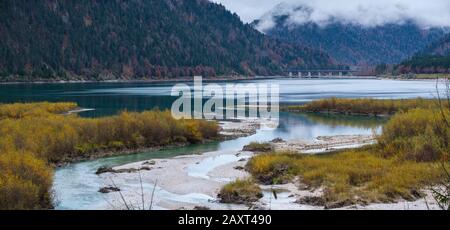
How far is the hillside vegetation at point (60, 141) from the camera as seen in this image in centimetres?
2198

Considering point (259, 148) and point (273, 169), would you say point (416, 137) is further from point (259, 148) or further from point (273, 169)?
point (259, 148)

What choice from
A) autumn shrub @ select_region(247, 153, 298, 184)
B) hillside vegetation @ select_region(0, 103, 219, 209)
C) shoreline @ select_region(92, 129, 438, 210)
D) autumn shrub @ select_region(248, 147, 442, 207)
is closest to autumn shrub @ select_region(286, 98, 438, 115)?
hillside vegetation @ select_region(0, 103, 219, 209)

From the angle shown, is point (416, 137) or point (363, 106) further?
point (363, 106)

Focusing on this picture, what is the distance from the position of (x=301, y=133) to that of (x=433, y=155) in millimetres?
26971

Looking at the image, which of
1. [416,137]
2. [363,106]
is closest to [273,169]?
[416,137]

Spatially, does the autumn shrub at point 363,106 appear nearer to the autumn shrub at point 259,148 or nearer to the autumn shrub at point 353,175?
the autumn shrub at point 259,148

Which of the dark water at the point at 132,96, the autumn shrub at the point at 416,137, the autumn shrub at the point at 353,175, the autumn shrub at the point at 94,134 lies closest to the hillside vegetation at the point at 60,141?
the autumn shrub at the point at 94,134

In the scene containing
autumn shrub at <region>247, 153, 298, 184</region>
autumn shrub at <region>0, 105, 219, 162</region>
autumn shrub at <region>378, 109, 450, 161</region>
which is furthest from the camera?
autumn shrub at <region>0, 105, 219, 162</region>

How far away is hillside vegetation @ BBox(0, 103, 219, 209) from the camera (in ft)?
72.1

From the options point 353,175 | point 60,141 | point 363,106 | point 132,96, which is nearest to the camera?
point 353,175

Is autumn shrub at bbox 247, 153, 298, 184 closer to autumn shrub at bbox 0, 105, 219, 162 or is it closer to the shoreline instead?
the shoreline

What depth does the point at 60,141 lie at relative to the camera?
126 ft
